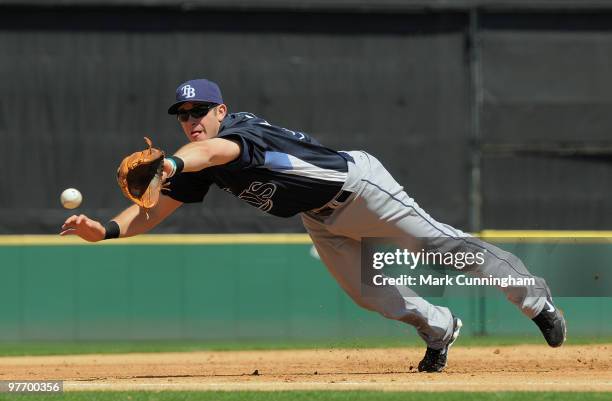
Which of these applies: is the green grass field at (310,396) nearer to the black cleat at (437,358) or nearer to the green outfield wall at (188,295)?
the black cleat at (437,358)

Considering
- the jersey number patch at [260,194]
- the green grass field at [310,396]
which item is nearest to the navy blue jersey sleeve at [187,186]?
the jersey number patch at [260,194]

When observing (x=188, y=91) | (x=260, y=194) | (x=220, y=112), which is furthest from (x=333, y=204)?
(x=188, y=91)

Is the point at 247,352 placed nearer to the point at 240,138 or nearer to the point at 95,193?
the point at 95,193

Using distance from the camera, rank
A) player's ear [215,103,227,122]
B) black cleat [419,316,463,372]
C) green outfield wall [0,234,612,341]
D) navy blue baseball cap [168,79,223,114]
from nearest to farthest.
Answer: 1. navy blue baseball cap [168,79,223,114]
2. player's ear [215,103,227,122]
3. black cleat [419,316,463,372]
4. green outfield wall [0,234,612,341]

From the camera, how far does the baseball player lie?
571 centimetres

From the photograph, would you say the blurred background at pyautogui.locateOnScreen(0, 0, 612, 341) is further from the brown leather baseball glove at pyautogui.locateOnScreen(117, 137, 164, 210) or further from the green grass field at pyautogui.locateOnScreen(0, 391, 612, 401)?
the brown leather baseball glove at pyautogui.locateOnScreen(117, 137, 164, 210)

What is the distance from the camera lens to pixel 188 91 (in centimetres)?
584

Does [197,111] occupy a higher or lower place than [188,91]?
lower

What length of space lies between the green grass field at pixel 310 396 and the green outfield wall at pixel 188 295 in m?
4.12

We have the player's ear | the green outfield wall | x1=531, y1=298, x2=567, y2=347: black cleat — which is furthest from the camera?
the green outfield wall

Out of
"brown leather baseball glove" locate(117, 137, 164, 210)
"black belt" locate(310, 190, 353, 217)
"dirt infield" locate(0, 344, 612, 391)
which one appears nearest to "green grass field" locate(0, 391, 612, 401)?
"dirt infield" locate(0, 344, 612, 391)

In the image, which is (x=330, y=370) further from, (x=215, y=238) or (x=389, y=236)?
(x=215, y=238)

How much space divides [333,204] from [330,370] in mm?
1409

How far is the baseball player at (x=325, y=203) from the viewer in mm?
5711
